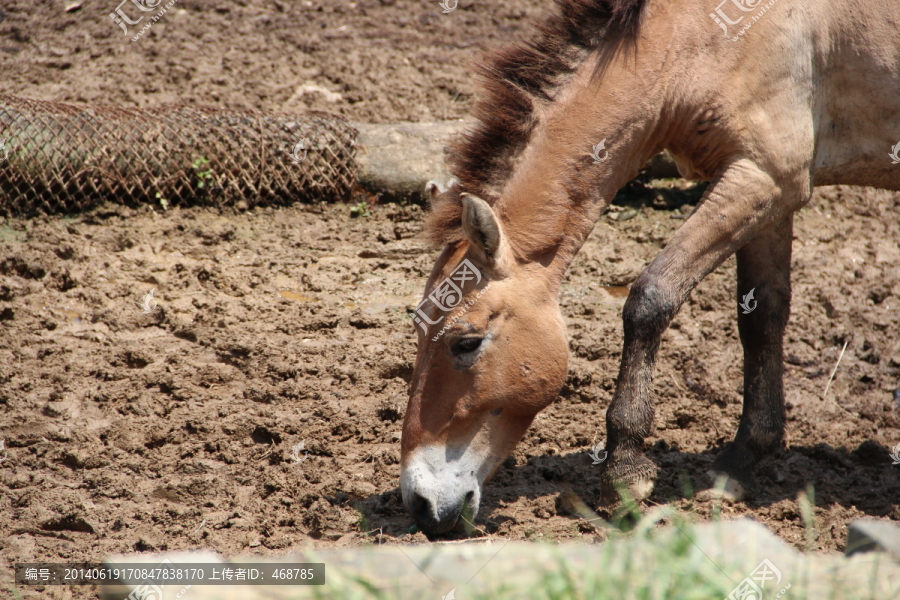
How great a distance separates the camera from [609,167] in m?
3.66

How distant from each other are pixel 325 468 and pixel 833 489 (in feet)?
8.77

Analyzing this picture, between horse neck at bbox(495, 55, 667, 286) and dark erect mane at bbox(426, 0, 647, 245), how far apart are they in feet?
0.24

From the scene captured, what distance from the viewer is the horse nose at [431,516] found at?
320 cm

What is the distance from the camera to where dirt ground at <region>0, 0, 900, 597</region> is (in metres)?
3.61

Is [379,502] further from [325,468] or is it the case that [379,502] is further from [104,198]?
Answer: [104,198]

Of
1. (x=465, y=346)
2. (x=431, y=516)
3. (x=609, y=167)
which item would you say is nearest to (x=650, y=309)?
(x=609, y=167)

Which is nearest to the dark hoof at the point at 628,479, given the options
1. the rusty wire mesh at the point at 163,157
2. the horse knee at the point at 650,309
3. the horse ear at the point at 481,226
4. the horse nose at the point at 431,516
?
the horse knee at the point at 650,309

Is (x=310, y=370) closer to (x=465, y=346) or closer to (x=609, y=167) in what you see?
(x=465, y=346)

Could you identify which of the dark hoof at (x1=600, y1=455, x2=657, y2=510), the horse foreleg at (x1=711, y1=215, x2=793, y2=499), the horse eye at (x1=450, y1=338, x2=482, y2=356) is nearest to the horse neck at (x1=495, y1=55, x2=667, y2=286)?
the horse eye at (x1=450, y1=338, x2=482, y2=356)

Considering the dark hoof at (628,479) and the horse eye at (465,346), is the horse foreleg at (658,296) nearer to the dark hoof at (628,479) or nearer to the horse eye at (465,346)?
the dark hoof at (628,479)

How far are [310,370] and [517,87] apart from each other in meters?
2.13

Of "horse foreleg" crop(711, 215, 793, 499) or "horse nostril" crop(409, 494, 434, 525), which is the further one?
"horse foreleg" crop(711, 215, 793, 499)

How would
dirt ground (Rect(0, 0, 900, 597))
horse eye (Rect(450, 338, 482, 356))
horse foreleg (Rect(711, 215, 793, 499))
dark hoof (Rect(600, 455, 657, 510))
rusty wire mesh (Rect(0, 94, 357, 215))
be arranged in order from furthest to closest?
1. rusty wire mesh (Rect(0, 94, 357, 215))
2. horse foreleg (Rect(711, 215, 793, 499))
3. dirt ground (Rect(0, 0, 900, 597))
4. dark hoof (Rect(600, 455, 657, 510))
5. horse eye (Rect(450, 338, 482, 356))

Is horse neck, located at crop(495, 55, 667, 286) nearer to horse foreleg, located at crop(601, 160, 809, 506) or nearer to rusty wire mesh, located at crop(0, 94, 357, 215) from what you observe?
horse foreleg, located at crop(601, 160, 809, 506)
